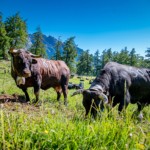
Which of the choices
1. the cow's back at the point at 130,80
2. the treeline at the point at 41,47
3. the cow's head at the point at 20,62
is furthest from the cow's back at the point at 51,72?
the treeline at the point at 41,47

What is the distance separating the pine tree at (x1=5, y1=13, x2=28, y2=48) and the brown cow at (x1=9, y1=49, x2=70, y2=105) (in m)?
66.3

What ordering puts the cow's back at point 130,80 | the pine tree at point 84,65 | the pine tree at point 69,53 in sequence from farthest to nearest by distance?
the pine tree at point 84,65
the pine tree at point 69,53
the cow's back at point 130,80

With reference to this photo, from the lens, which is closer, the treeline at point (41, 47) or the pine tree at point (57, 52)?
the treeline at point (41, 47)

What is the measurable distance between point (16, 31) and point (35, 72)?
69452 mm

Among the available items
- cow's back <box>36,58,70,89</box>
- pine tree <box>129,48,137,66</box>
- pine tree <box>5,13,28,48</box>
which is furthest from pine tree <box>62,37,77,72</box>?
cow's back <box>36,58,70,89</box>

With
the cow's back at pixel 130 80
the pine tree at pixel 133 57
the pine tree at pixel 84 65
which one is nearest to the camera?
the cow's back at pixel 130 80

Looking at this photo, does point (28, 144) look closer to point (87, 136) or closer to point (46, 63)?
point (87, 136)

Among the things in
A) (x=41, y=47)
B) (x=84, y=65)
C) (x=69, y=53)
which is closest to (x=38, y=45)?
(x=41, y=47)

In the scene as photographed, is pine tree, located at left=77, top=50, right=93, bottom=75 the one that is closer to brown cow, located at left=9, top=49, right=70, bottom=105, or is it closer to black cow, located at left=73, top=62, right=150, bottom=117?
brown cow, located at left=9, top=49, right=70, bottom=105

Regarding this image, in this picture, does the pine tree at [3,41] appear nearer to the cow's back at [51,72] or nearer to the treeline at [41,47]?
the treeline at [41,47]

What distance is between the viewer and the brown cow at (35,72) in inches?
430

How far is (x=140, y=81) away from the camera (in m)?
10.8

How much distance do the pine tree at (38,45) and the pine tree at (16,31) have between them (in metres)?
8.70

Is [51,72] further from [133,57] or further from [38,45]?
[133,57]
